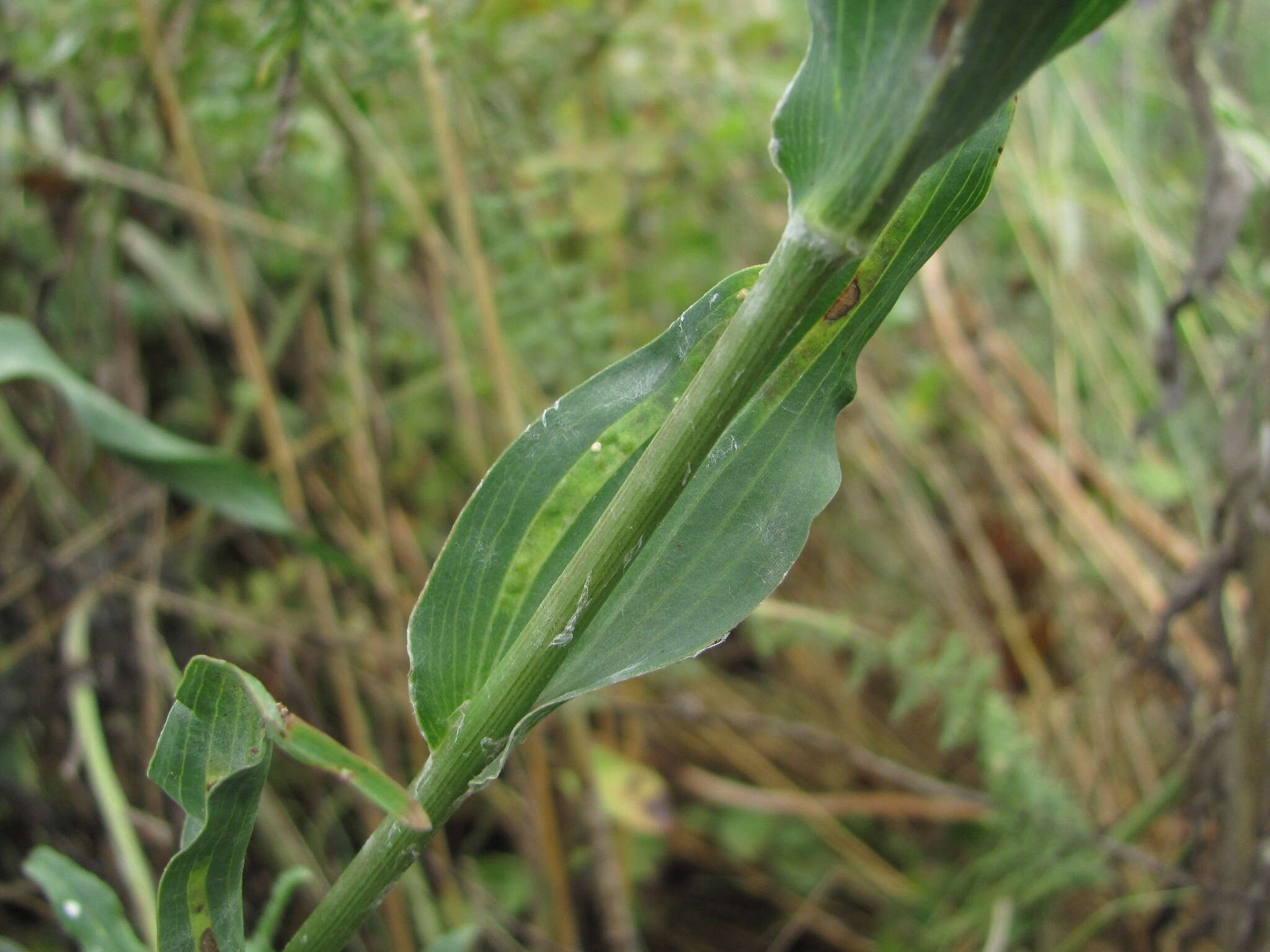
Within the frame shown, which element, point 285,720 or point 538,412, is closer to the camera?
point 285,720

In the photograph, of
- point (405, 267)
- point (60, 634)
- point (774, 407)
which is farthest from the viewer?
point (405, 267)

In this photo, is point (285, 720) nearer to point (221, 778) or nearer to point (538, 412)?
point (221, 778)

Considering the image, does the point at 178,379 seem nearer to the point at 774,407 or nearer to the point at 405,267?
the point at 405,267

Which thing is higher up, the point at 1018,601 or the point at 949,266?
the point at 949,266

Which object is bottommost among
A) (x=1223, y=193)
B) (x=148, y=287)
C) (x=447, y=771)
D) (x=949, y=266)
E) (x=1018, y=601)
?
(x=1018, y=601)

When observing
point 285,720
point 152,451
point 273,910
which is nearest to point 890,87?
point 285,720

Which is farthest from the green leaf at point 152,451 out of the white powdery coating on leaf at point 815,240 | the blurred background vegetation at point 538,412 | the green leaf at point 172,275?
the white powdery coating on leaf at point 815,240

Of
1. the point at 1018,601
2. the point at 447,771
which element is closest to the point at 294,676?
the point at 447,771

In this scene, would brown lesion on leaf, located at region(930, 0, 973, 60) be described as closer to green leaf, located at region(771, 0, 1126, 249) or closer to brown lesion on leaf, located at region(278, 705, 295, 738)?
green leaf, located at region(771, 0, 1126, 249)
